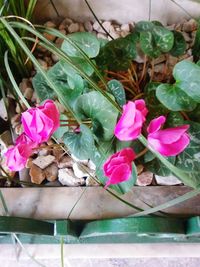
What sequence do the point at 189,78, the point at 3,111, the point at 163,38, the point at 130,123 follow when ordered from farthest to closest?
the point at 3,111
the point at 163,38
the point at 189,78
the point at 130,123

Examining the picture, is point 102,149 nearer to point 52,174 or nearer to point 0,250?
point 52,174

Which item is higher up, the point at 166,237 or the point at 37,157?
the point at 37,157

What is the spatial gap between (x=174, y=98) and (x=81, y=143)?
0.17 metres

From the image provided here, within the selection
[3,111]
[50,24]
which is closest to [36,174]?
[3,111]

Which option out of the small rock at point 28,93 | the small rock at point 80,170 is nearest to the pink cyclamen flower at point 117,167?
the small rock at point 80,170

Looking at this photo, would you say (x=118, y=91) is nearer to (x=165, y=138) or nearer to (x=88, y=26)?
(x=165, y=138)

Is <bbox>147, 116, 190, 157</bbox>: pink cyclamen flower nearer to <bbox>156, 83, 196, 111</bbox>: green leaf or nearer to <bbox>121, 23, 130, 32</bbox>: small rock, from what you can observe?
<bbox>156, 83, 196, 111</bbox>: green leaf

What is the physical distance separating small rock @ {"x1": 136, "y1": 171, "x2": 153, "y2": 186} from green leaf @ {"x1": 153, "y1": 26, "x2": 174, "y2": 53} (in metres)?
0.23

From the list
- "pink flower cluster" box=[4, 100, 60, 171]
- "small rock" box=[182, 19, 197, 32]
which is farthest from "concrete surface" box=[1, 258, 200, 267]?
"small rock" box=[182, 19, 197, 32]

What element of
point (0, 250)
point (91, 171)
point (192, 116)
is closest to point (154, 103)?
point (192, 116)

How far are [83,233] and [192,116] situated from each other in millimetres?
292

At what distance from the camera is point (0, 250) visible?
88 cm

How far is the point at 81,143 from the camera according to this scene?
74 centimetres

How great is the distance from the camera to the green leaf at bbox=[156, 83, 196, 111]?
0.73 metres
